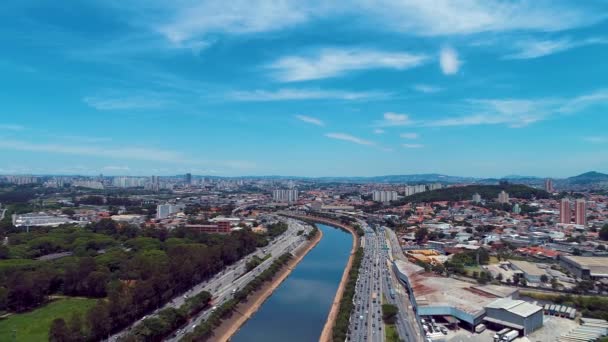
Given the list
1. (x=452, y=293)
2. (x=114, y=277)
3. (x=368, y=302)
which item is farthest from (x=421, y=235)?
(x=114, y=277)

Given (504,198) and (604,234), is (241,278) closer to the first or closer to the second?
(604,234)

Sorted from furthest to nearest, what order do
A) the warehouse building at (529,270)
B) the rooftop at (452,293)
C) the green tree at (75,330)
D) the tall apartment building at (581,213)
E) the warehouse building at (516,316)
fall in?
the tall apartment building at (581,213) → the warehouse building at (529,270) → the rooftop at (452,293) → the warehouse building at (516,316) → the green tree at (75,330)

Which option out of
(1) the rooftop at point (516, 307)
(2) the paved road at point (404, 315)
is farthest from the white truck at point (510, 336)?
(2) the paved road at point (404, 315)

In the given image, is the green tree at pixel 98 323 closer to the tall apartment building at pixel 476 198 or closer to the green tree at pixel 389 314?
the green tree at pixel 389 314

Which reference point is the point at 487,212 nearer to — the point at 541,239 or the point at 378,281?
the point at 541,239

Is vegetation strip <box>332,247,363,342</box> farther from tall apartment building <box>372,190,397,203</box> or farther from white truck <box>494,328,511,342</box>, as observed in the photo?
tall apartment building <box>372,190,397,203</box>
